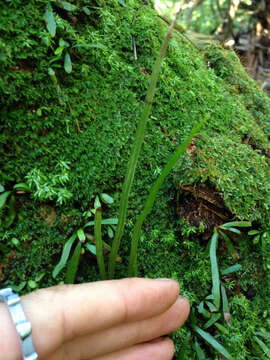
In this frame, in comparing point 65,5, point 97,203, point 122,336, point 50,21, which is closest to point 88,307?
point 122,336

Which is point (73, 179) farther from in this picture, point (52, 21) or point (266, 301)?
point (266, 301)

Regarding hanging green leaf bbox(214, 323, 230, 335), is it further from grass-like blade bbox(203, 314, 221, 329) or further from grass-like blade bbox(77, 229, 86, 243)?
grass-like blade bbox(77, 229, 86, 243)

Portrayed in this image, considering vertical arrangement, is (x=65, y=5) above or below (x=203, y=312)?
above

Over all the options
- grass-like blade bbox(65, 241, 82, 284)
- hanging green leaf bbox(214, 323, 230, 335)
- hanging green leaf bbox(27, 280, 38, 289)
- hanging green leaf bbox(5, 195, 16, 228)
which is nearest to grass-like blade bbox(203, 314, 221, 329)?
hanging green leaf bbox(214, 323, 230, 335)

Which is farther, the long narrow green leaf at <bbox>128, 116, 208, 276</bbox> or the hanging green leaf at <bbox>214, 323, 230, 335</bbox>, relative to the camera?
the hanging green leaf at <bbox>214, 323, 230, 335</bbox>

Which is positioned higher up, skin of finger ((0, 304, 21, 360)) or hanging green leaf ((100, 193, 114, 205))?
hanging green leaf ((100, 193, 114, 205))

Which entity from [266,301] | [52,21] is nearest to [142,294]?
[266,301]

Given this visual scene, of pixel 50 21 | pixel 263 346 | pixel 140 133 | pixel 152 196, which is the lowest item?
pixel 263 346

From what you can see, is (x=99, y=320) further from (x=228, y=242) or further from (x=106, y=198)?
(x=228, y=242)
